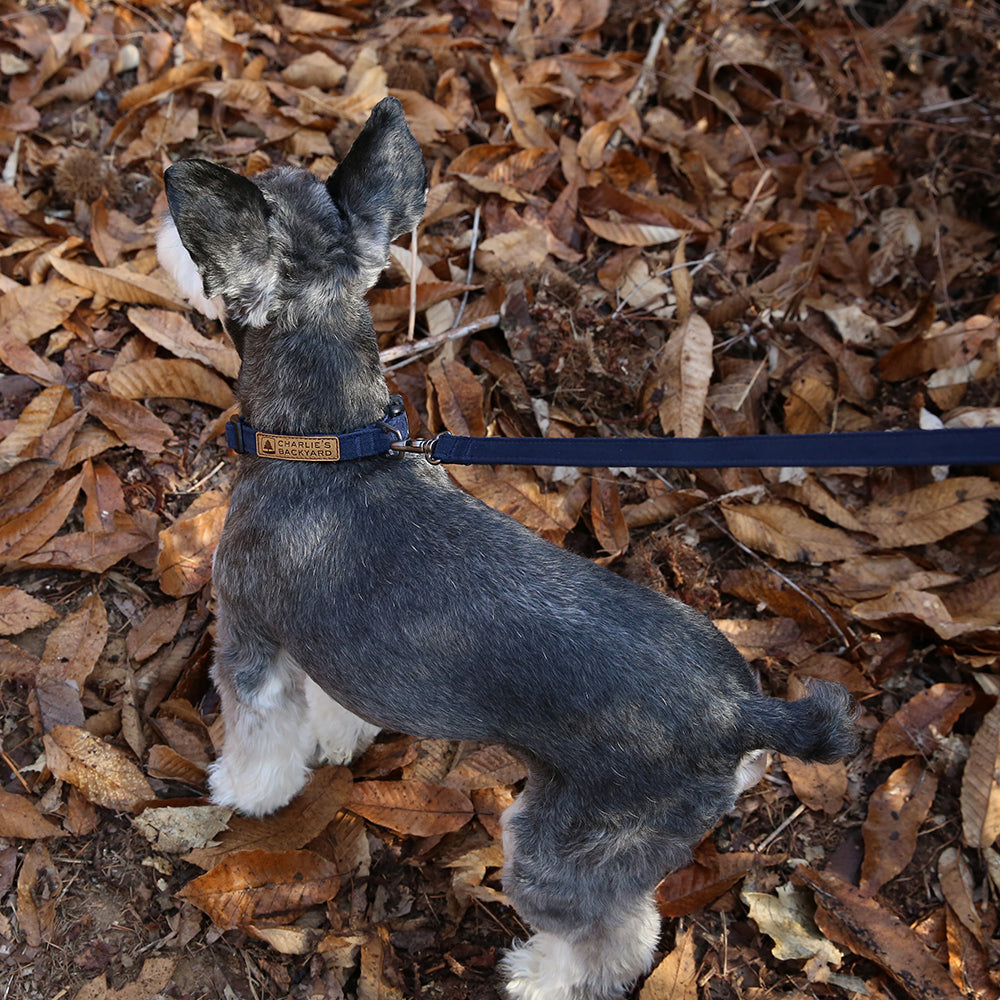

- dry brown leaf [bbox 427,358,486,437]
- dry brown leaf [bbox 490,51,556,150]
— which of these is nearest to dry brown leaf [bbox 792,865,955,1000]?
dry brown leaf [bbox 427,358,486,437]

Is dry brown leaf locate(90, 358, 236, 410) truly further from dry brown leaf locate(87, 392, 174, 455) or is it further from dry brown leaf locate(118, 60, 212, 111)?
dry brown leaf locate(118, 60, 212, 111)

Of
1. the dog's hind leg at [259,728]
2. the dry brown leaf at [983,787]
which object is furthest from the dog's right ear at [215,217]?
the dry brown leaf at [983,787]

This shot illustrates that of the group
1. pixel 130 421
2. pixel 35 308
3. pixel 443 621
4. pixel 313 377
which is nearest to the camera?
pixel 443 621

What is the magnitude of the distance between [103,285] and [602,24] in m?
3.89

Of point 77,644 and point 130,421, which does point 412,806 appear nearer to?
point 77,644

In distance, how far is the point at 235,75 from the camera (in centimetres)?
550

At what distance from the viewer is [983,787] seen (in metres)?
3.85

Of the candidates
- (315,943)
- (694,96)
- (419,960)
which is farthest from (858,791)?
(694,96)

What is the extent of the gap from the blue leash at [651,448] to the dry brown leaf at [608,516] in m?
1.45

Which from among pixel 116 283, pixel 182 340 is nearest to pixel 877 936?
pixel 182 340

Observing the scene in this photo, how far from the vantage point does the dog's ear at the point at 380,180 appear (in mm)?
3129

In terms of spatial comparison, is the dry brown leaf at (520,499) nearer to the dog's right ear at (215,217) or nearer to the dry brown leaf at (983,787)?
the dog's right ear at (215,217)

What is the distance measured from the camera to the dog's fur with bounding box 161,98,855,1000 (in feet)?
9.01

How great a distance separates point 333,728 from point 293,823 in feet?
1.49
